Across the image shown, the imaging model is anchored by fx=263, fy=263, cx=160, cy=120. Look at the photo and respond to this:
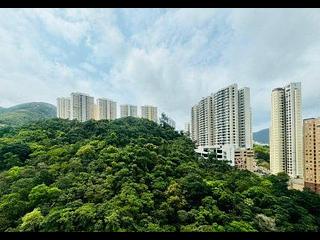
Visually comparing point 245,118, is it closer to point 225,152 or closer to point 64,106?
point 225,152

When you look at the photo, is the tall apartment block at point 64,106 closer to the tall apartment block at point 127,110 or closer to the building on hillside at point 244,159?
the tall apartment block at point 127,110

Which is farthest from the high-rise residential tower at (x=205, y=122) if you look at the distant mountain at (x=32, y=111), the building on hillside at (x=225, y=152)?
the distant mountain at (x=32, y=111)

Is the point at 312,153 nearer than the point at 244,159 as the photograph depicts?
Yes

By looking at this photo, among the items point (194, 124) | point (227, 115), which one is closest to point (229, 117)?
point (227, 115)

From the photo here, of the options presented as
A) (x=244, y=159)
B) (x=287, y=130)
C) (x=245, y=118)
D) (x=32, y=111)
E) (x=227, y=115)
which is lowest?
(x=244, y=159)

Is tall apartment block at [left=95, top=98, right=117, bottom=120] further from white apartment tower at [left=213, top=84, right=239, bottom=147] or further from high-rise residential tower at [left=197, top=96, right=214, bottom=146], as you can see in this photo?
white apartment tower at [left=213, top=84, right=239, bottom=147]

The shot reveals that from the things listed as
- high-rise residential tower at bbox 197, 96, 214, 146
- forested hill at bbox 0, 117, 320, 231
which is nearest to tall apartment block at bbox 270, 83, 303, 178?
forested hill at bbox 0, 117, 320, 231
